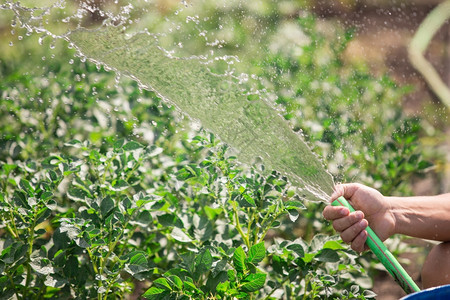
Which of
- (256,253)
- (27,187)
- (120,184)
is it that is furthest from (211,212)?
(27,187)

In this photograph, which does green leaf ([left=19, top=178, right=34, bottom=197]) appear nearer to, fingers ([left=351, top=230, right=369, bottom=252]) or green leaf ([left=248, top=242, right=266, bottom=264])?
green leaf ([left=248, top=242, right=266, bottom=264])

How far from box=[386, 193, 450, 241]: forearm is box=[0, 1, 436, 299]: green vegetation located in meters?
0.18

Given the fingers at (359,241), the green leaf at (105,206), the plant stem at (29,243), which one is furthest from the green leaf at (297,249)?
the plant stem at (29,243)

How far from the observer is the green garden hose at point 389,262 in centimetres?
145

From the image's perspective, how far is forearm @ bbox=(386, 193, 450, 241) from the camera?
5.52ft

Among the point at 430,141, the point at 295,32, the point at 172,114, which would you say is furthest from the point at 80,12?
the point at 430,141

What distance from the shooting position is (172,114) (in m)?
2.13

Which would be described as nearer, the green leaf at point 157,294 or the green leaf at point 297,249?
the green leaf at point 157,294

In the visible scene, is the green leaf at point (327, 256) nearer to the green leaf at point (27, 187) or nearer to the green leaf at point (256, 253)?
the green leaf at point (256, 253)

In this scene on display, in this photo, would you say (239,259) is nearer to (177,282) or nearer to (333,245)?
(177,282)

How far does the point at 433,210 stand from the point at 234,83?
73 cm

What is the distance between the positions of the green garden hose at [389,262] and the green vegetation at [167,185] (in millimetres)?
79

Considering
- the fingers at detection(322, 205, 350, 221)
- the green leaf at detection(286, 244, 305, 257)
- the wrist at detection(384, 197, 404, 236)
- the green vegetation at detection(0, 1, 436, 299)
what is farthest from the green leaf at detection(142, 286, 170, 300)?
the wrist at detection(384, 197, 404, 236)

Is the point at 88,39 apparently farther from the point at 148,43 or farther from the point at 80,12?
the point at 80,12
